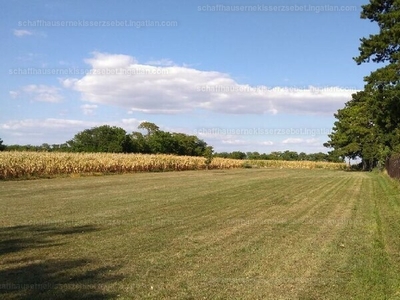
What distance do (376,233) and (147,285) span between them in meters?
6.48

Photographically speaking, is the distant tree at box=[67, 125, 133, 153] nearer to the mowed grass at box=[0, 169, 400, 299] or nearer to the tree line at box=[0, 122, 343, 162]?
the tree line at box=[0, 122, 343, 162]

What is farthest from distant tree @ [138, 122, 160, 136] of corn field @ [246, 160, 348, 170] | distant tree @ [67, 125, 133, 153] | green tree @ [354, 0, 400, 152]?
green tree @ [354, 0, 400, 152]

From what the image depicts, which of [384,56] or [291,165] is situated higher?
[384,56]

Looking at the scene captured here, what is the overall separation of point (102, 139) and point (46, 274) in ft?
279

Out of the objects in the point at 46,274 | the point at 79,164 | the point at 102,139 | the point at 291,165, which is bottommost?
the point at 46,274

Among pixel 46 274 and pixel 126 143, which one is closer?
pixel 46 274

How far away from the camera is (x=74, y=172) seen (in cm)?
3459

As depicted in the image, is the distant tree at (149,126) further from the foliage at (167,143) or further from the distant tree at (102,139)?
the distant tree at (102,139)

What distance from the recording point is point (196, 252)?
7.55 metres

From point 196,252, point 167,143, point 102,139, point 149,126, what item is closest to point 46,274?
point 196,252

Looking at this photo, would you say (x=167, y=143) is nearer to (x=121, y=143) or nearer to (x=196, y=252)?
(x=121, y=143)

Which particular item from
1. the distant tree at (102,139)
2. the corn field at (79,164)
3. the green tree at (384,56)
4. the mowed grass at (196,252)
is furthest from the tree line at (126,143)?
the mowed grass at (196,252)

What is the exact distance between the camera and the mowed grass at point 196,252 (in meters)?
5.59

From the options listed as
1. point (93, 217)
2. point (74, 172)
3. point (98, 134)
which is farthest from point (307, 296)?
point (98, 134)
